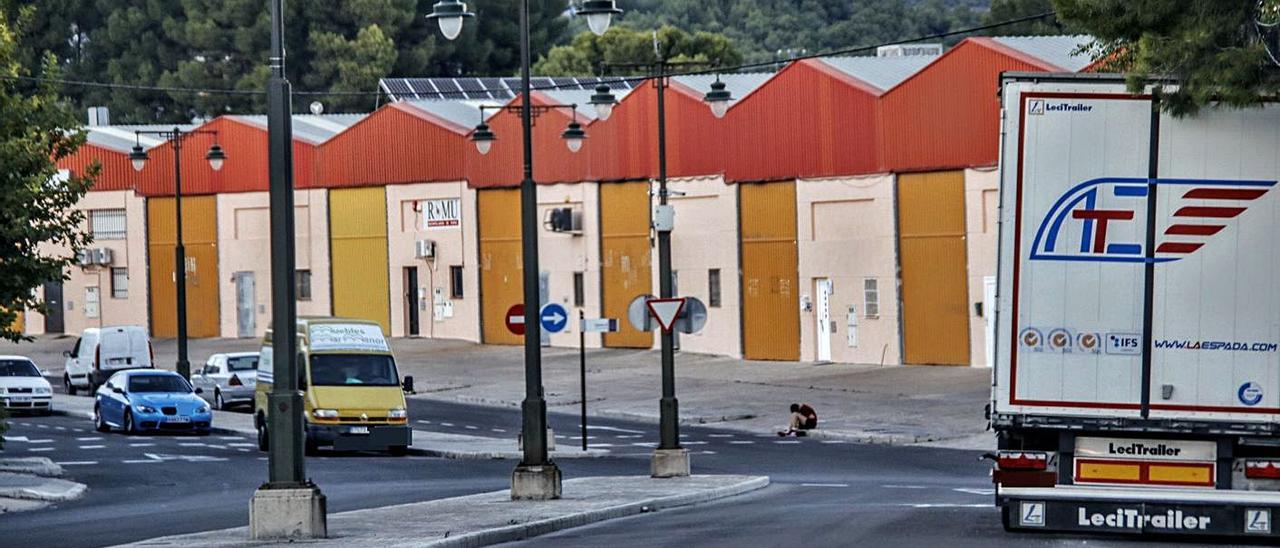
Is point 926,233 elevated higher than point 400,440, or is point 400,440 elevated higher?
point 926,233

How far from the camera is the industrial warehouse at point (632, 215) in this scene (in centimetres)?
5150

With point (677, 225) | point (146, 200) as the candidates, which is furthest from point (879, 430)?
point (146, 200)

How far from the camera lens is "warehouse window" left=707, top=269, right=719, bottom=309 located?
195 feet

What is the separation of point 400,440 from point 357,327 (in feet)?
8.40

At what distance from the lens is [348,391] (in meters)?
37.8

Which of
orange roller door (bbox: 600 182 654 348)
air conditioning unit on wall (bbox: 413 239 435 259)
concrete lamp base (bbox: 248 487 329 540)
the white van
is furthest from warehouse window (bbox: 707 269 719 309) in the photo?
concrete lamp base (bbox: 248 487 329 540)

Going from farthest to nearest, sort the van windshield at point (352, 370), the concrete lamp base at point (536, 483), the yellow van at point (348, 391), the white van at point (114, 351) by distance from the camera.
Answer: the white van at point (114, 351), the van windshield at point (352, 370), the yellow van at point (348, 391), the concrete lamp base at point (536, 483)

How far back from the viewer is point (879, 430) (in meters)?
40.5

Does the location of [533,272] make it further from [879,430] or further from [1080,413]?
[879,430]

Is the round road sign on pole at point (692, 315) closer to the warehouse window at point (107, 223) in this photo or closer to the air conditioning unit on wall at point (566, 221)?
the air conditioning unit on wall at point (566, 221)

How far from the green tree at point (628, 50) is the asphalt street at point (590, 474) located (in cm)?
5354

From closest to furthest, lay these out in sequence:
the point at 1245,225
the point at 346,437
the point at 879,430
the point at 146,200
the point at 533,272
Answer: the point at 1245,225 → the point at 533,272 → the point at 346,437 → the point at 879,430 → the point at 146,200

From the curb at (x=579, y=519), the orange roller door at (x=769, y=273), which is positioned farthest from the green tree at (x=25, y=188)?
the orange roller door at (x=769, y=273)

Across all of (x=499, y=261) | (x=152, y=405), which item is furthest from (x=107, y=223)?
(x=152, y=405)
